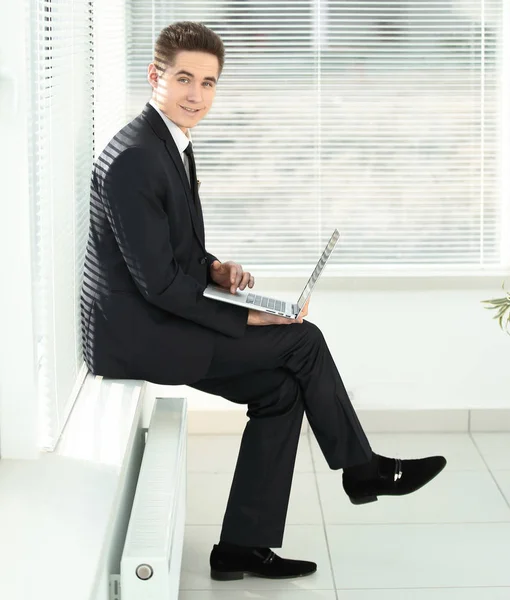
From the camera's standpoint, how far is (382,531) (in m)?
3.09

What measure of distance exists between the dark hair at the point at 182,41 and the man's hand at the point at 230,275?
1.82 ft

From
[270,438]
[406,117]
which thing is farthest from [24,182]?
[406,117]

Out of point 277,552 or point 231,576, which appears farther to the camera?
point 277,552

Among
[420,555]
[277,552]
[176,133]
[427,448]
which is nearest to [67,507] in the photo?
[176,133]

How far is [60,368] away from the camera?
2.31 meters

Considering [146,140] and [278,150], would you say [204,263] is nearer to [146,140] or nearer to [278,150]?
[146,140]

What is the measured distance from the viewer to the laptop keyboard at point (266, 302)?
2.54 m

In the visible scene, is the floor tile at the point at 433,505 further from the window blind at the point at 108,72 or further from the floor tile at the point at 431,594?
the window blind at the point at 108,72

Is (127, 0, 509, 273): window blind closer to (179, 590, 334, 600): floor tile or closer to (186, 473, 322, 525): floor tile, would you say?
(186, 473, 322, 525): floor tile

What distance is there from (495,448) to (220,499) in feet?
3.73

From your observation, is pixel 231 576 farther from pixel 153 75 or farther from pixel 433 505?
pixel 153 75

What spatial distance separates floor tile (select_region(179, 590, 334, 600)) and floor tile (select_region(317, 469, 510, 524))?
47 centimetres

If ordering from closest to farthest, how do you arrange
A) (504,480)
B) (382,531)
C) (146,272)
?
(146,272) < (382,531) < (504,480)

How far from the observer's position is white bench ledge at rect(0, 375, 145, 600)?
1.57 m
